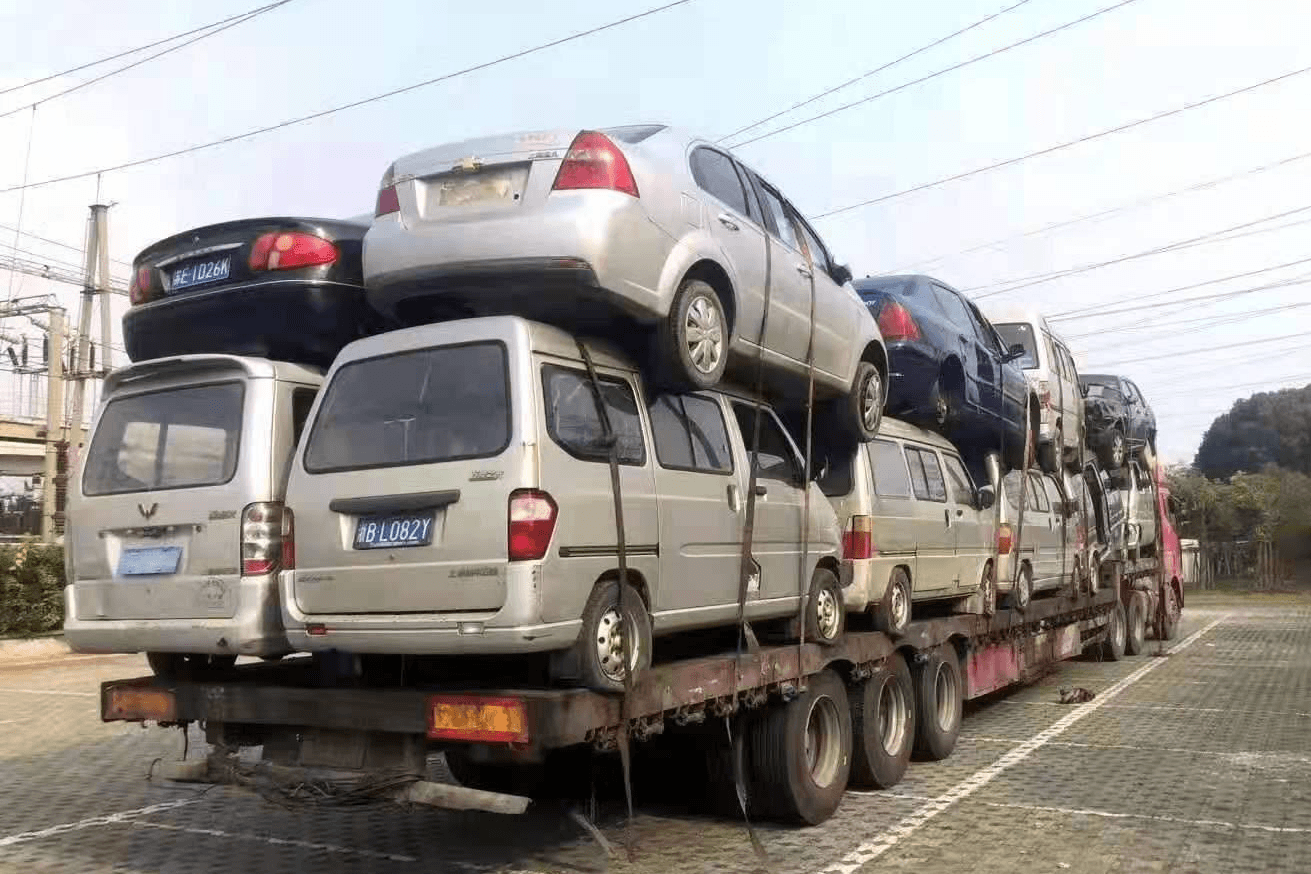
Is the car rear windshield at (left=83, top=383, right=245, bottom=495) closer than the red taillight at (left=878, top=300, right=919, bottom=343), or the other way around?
the car rear windshield at (left=83, top=383, right=245, bottom=495)

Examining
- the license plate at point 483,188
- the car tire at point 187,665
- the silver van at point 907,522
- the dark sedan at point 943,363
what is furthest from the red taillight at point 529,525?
the dark sedan at point 943,363

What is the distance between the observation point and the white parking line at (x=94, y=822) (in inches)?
253

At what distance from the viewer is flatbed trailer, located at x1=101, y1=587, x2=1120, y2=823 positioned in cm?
430

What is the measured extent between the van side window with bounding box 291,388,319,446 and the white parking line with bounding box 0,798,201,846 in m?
3.13

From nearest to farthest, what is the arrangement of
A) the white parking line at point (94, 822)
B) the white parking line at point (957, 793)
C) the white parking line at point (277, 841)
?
the white parking line at point (957, 793) < the white parking line at point (277, 841) < the white parking line at point (94, 822)

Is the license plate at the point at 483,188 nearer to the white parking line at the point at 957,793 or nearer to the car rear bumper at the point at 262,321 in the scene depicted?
the car rear bumper at the point at 262,321

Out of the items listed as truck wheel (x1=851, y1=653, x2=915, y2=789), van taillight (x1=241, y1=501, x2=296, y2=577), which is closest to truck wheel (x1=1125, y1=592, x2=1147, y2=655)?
truck wheel (x1=851, y1=653, x2=915, y2=789)

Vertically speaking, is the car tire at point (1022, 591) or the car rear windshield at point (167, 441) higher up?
the car rear windshield at point (167, 441)

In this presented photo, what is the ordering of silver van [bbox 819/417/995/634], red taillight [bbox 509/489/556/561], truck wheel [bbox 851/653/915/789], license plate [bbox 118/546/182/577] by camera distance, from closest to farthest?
red taillight [bbox 509/489/556/561] < license plate [bbox 118/546/182/577] < truck wheel [bbox 851/653/915/789] < silver van [bbox 819/417/995/634]

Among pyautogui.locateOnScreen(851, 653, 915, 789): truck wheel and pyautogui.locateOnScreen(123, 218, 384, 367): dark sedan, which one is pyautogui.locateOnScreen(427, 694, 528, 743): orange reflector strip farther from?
pyautogui.locateOnScreen(851, 653, 915, 789): truck wheel

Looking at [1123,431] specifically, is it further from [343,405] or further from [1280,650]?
[343,405]

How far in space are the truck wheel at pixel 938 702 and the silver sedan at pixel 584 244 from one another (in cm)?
331

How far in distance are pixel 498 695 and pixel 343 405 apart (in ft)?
4.53

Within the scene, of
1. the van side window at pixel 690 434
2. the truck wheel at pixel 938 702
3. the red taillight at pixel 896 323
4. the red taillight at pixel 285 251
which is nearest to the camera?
the red taillight at pixel 285 251
